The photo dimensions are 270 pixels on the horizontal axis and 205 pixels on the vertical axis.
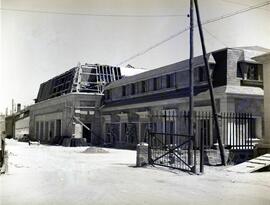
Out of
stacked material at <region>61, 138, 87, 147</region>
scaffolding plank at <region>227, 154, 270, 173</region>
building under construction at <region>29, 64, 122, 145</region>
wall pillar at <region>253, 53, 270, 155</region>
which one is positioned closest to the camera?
scaffolding plank at <region>227, 154, 270, 173</region>

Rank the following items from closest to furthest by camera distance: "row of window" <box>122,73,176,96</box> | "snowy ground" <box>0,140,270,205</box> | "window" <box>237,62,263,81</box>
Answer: "snowy ground" <box>0,140,270,205</box> < "window" <box>237,62,263,81</box> < "row of window" <box>122,73,176,96</box>

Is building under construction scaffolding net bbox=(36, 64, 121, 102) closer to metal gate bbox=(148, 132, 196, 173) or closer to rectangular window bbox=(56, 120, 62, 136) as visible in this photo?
rectangular window bbox=(56, 120, 62, 136)

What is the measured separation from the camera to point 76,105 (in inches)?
1426

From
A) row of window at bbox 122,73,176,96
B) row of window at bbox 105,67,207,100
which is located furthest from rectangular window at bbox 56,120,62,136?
row of window at bbox 122,73,176,96

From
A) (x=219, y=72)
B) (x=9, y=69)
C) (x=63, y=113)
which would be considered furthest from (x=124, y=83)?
(x=9, y=69)

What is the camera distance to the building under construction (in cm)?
3609

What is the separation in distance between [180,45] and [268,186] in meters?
7.32

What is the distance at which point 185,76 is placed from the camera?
2609 centimetres

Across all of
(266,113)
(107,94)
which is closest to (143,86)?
(107,94)

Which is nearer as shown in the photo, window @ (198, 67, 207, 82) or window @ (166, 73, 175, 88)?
window @ (198, 67, 207, 82)

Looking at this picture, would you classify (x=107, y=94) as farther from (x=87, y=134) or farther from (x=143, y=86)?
(x=143, y=86)

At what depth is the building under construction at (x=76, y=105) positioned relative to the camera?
3609cm

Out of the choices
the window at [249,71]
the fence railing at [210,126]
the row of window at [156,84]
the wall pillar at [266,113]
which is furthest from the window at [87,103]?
the wall pillar at [266,113]

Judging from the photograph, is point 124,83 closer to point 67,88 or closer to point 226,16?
point 67,88
